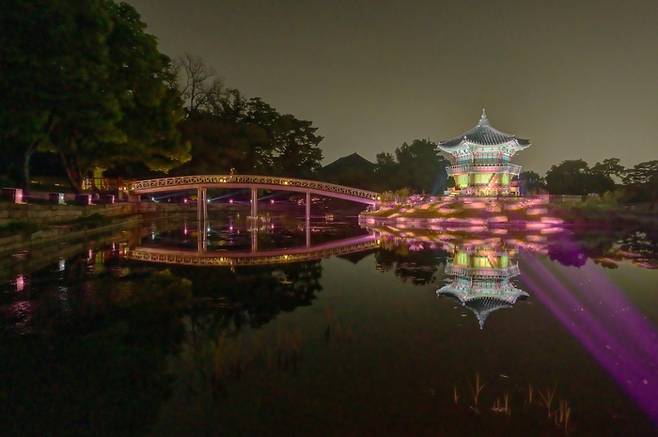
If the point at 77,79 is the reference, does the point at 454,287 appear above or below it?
below

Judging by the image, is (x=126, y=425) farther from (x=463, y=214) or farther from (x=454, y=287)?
(x=463, y=214)

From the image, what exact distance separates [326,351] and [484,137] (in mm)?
43168

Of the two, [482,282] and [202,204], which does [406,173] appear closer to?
[202,204]

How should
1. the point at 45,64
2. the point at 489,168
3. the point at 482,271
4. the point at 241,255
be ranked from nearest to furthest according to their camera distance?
the point at 482,271, the point at 241,255, the point at 45,64, the point at 489,168

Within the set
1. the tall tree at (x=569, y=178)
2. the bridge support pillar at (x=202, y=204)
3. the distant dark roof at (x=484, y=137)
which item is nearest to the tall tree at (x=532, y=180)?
the tall tree at (x=569, y=178)

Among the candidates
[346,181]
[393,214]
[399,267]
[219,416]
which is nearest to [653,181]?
[393,214]

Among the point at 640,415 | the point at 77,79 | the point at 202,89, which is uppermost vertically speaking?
the point at 202,89

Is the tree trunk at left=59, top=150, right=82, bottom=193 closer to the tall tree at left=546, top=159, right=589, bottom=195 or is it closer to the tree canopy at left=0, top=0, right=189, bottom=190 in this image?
the tree canopy at left=0, top=0, right=189, bottom=190

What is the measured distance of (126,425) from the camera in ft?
15.3

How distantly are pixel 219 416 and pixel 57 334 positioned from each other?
457 centimetres

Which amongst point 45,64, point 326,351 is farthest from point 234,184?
point 326,351

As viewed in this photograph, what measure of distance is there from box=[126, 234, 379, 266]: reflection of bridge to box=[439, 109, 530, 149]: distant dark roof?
27.5 metres

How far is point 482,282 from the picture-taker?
12.5 metres

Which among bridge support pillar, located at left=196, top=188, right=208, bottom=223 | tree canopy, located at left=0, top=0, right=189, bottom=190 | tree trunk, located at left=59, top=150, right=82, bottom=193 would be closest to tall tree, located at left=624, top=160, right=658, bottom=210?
bridge support pillar, located at left=196, top=188, right=208, bottom=223
